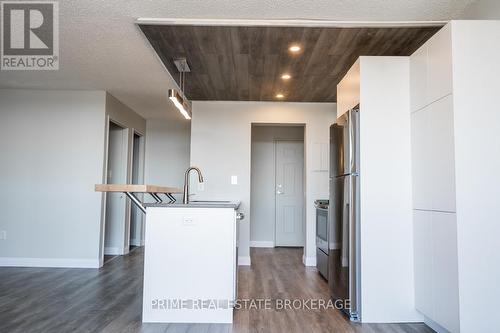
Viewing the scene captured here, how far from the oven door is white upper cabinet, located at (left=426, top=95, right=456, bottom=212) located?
1.59 meters

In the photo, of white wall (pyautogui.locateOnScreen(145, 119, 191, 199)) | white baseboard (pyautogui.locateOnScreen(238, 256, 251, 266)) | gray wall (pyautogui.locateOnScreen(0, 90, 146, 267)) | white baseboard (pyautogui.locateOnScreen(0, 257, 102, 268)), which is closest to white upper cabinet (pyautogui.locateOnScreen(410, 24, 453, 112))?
white baseboard (pyautogui.locateOnScreen(238, 256, 251, 266))

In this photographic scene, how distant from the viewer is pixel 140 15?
259cm

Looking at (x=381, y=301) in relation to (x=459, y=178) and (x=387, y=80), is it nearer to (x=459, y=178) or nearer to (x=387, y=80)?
(x=459, y=178)

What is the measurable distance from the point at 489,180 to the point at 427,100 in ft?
2.33

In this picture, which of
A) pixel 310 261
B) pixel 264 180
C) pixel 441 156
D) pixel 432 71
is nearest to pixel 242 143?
pixel 264 180

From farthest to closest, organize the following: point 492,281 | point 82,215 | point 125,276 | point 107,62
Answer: point 82,215 < point 125,276 < point 107,62 < point 492,281

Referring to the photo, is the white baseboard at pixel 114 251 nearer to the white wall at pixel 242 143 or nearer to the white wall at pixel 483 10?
the white wall at pixel 242 143

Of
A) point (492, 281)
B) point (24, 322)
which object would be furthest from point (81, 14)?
point (492, 281)

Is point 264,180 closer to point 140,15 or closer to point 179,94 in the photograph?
point 179,94

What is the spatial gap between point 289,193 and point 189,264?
387cm

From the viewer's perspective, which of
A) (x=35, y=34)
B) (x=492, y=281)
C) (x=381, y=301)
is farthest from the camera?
(x=35, y=34)

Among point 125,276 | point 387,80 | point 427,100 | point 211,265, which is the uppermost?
point 387,80

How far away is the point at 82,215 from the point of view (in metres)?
4.52

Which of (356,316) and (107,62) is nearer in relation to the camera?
(356,316)
